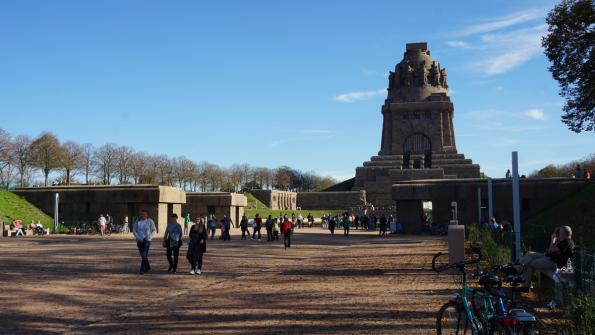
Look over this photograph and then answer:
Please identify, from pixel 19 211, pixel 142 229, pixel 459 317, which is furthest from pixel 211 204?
pixel 459 317

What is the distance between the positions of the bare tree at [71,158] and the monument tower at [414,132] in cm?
3280

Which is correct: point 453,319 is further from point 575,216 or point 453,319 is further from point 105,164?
point 105,164

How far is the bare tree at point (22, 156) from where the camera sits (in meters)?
65.0

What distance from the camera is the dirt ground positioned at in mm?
8031

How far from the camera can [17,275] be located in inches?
546

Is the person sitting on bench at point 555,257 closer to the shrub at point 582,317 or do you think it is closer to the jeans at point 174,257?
the shrub at point 582,317

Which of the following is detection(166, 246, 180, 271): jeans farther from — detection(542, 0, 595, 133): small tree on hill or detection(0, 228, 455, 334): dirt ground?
detection(542, 0, 595, 133): small tree on hill

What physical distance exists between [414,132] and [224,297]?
66.9m

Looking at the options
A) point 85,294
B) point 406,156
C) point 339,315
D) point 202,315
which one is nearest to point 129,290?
point 85,294

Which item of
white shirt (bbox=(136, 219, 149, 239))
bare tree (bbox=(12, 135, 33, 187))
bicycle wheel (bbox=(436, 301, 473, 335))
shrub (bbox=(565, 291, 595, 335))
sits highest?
bare tree (bbox=(12, 135, 33, 187))

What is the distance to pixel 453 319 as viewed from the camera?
21.3 ft

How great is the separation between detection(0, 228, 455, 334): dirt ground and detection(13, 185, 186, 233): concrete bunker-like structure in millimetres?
17636

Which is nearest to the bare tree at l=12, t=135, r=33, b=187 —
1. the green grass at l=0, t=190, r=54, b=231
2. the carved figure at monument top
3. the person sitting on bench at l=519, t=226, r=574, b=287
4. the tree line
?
the tree line

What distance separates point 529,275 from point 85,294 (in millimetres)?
7787
